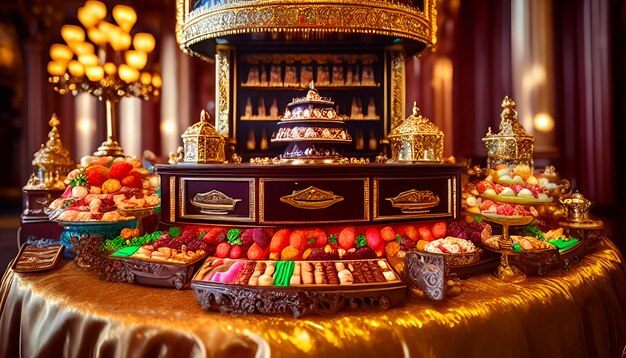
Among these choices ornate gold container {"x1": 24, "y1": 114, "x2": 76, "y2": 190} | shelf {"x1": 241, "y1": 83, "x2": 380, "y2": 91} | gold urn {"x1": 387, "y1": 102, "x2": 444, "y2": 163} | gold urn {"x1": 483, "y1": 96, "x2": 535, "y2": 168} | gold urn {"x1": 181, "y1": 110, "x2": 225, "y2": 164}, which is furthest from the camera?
shelf {"x1": 241, "y1": 83, "x2": 380, "y2": 91}

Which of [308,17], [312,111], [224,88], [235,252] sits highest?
[308,17]

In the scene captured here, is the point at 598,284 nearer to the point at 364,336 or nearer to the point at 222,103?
the point at 364,336

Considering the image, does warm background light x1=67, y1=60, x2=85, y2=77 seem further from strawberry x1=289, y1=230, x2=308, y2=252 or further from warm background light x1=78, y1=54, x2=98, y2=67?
strawberry x1=289, y1=230, x2=308, y2=252

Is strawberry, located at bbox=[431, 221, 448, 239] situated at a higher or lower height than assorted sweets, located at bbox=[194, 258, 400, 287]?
higher

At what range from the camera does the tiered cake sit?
3.12m

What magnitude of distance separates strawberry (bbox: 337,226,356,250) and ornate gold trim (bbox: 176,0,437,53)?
183cm

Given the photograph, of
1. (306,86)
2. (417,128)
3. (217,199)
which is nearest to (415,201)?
(417,128)

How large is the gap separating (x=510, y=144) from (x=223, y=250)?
2652mm


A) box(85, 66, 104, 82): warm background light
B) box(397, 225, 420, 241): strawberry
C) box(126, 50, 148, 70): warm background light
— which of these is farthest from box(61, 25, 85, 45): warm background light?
box(397, 225, 420, 241): strawberry

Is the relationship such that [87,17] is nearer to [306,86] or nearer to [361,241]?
[306,86]

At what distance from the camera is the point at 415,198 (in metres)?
2.90

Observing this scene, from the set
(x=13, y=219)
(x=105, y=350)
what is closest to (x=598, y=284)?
(x=105, y=350)

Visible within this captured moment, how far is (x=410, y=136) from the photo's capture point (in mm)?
3453

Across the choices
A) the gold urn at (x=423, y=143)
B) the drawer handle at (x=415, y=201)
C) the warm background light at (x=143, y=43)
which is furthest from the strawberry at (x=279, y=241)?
the warm background light at (x=143, y=43)
